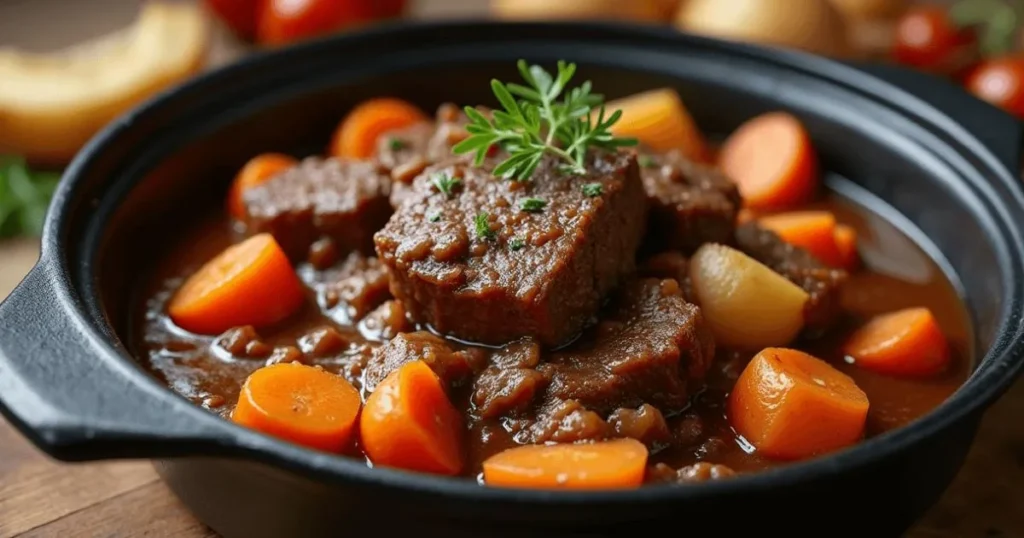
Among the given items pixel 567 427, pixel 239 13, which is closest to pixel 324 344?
pixel 567 427

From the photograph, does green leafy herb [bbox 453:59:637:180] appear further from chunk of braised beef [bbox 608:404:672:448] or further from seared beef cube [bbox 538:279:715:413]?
chunk of braised beef [bbox 608:404:672:448]

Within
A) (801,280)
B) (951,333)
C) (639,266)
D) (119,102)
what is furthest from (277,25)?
(951,333)

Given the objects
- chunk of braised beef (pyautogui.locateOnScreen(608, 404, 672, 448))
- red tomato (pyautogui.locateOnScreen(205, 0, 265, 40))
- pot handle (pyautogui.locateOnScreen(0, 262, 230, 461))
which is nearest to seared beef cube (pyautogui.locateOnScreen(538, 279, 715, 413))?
chunk of braised beef (pyautogui.locateOnScreen(608, 404, 672, 448))

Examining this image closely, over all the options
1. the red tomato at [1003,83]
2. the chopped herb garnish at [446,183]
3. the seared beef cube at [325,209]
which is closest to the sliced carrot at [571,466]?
the chopped herb garnish at [446,183]

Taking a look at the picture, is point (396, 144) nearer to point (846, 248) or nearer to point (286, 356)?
point (286, 356)

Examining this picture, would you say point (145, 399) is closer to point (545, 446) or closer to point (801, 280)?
point (545, 446)
